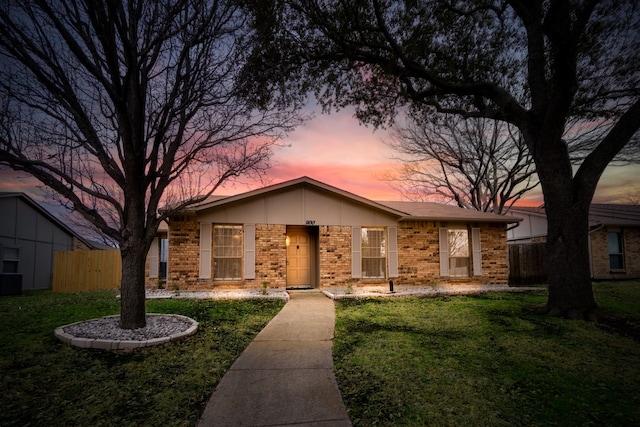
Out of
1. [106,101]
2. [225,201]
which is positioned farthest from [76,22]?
[225,201]

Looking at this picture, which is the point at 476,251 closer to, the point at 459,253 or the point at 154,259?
the point at 459,253

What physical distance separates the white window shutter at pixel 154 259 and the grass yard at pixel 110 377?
802 centimetres

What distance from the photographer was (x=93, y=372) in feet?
14.0

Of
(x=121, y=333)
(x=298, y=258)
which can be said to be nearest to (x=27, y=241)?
(x=298, y=258)

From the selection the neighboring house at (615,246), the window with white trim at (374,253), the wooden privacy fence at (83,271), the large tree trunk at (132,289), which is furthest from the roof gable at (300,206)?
the neighboring house at (615,246)

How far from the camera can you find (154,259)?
15.1 metres

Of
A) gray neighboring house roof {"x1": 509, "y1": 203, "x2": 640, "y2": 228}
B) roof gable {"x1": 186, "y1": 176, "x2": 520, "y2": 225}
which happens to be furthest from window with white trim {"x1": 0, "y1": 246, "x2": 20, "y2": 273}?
gray neighboring house roof {"x1": 509, "y1": 203, "x2": 640, "y2": 228}

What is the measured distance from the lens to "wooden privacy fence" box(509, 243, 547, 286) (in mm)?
14852

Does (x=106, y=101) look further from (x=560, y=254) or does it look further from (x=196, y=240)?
(x=560, y=254)

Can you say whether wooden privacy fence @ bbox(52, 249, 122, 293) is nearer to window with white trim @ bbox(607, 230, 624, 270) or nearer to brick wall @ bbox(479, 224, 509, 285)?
brick wall @ bbox(479, 224, 509, 285)

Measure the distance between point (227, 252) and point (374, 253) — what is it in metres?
5.83

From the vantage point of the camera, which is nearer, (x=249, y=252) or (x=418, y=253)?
(x=249, y=252)

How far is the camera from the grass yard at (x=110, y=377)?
3197 millimetres

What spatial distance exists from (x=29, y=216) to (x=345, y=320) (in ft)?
64.2
